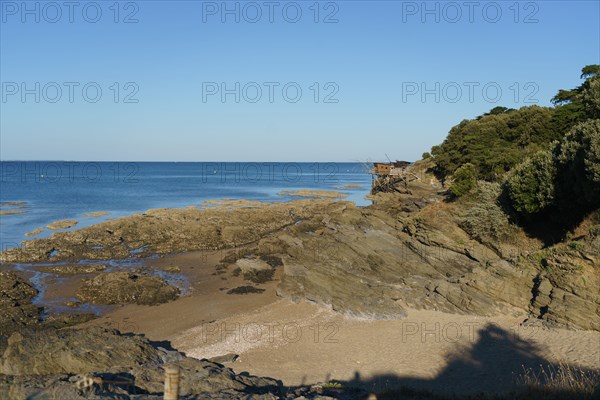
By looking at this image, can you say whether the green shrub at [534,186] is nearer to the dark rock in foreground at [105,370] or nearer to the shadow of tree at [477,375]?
the shadow of tree at [477,375]

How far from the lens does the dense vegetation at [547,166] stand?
20531 mm

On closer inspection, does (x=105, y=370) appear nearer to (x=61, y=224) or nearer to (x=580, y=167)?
(x=580, y=167)

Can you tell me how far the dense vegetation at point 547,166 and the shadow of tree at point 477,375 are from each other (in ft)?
26.4

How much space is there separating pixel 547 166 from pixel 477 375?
12890 mm

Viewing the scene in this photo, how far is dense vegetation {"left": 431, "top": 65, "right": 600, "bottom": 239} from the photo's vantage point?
2053 cm

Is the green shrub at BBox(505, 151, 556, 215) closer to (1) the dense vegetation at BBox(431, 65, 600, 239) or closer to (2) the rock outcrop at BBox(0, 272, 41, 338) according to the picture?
(1) the dense vegetation at BBox(431, 65, 600, 239)

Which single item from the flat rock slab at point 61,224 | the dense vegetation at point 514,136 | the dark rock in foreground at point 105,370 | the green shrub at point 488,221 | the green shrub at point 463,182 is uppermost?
the dense vegetation at point 514,136

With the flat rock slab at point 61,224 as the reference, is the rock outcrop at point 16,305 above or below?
below

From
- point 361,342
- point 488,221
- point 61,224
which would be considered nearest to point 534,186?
point 488,221

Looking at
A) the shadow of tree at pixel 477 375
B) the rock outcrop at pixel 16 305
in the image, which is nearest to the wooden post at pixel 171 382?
the shadow of tree at pixel 477 375

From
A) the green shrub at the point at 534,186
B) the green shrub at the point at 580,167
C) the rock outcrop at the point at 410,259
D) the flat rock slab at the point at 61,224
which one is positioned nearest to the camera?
the rock outcrop at the point at 410,259

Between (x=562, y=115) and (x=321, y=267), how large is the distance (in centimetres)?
2594

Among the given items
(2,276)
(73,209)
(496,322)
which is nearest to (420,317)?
(496,322)

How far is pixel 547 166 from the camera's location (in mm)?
22781
